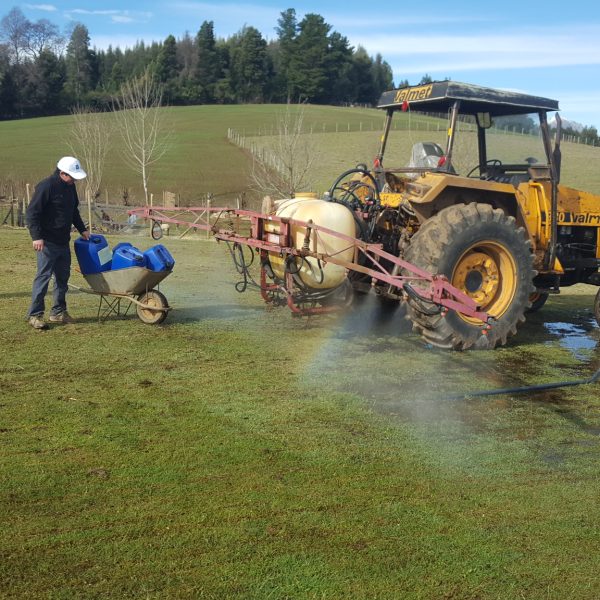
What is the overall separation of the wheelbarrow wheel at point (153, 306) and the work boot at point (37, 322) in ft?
3.24

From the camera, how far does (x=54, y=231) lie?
290 inches

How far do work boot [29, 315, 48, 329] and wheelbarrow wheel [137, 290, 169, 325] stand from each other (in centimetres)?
99

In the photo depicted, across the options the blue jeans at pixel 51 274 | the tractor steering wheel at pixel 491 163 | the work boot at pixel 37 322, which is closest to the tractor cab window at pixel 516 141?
the tractor steering wheel at pixel 491 163

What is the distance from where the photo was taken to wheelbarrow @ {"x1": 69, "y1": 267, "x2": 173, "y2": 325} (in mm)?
7391

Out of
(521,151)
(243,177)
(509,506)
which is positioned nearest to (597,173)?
(243,177)

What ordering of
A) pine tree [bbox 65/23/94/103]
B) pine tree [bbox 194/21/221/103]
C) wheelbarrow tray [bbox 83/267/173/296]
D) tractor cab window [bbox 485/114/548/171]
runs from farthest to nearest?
pine tree [bbox 194/21/221/103]
pine tree [bbox 65/23/94/103]
tractor cab window [bbox 485/114/548/171]
wheelbarrow tray [bbox 83/267/173/296]

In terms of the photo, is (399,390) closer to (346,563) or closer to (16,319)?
(346,563)

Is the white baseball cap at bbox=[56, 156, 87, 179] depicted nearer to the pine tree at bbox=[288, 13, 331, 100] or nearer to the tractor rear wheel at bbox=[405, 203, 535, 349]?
the tractor rear wheel at bbox=[405, 203, 535, 349]

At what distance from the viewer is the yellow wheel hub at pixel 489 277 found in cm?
724

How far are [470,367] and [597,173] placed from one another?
32.8 m

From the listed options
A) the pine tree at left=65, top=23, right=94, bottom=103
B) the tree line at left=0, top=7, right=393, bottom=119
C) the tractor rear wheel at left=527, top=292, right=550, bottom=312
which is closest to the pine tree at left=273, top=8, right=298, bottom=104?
the tree line at left=0, top=7, right=393, bottom=119

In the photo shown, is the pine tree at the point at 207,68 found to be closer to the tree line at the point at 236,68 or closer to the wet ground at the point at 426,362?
the tree line at the point at 236,68

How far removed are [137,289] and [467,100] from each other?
4.05 meters

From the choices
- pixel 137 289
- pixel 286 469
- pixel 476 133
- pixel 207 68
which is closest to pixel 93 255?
pixel 137 289
